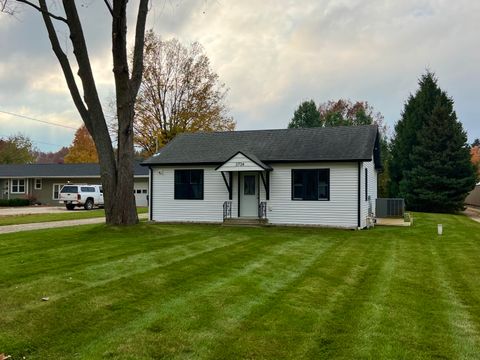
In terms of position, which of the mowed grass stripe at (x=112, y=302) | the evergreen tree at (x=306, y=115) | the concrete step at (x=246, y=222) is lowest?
the mowed grass stripe at (x=112, y=302)

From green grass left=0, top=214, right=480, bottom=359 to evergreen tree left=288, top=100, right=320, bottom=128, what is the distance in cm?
3615

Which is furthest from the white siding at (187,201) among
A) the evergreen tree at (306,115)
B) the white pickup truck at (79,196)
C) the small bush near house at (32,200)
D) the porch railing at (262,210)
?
the evergreen tree at (306,115)

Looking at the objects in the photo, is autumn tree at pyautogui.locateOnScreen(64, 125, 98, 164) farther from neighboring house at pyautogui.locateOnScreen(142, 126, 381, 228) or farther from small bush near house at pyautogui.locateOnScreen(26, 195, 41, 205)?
neighboring house at pyautogui.locateOnScreen(142, 126, 381, 228)

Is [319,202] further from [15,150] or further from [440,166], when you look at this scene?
[15,150]

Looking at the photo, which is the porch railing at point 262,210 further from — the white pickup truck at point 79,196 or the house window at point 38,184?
the house window at point 38,184

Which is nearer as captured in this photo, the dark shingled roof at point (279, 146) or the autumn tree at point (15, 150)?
the dark shingled roof at point (279, 146)

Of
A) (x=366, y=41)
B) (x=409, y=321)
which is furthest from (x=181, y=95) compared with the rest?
(x=409, y=321)

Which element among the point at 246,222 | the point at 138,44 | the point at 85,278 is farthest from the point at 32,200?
the point at 85,278

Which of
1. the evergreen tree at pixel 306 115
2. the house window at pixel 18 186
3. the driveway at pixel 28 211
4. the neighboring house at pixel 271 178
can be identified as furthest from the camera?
the evergreen tree at pixel 306 115

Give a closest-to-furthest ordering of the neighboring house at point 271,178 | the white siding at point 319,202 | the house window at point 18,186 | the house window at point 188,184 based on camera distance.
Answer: the white siding at point 319,202 → the neighboring house at point 271,178 → the house window at point 188,184 → the house window at point 18,186

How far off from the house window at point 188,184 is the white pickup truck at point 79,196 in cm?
1420

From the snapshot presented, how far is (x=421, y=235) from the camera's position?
50.0 feet

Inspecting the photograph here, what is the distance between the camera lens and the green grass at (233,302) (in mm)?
4461

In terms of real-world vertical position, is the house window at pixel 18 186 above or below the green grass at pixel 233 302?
above
